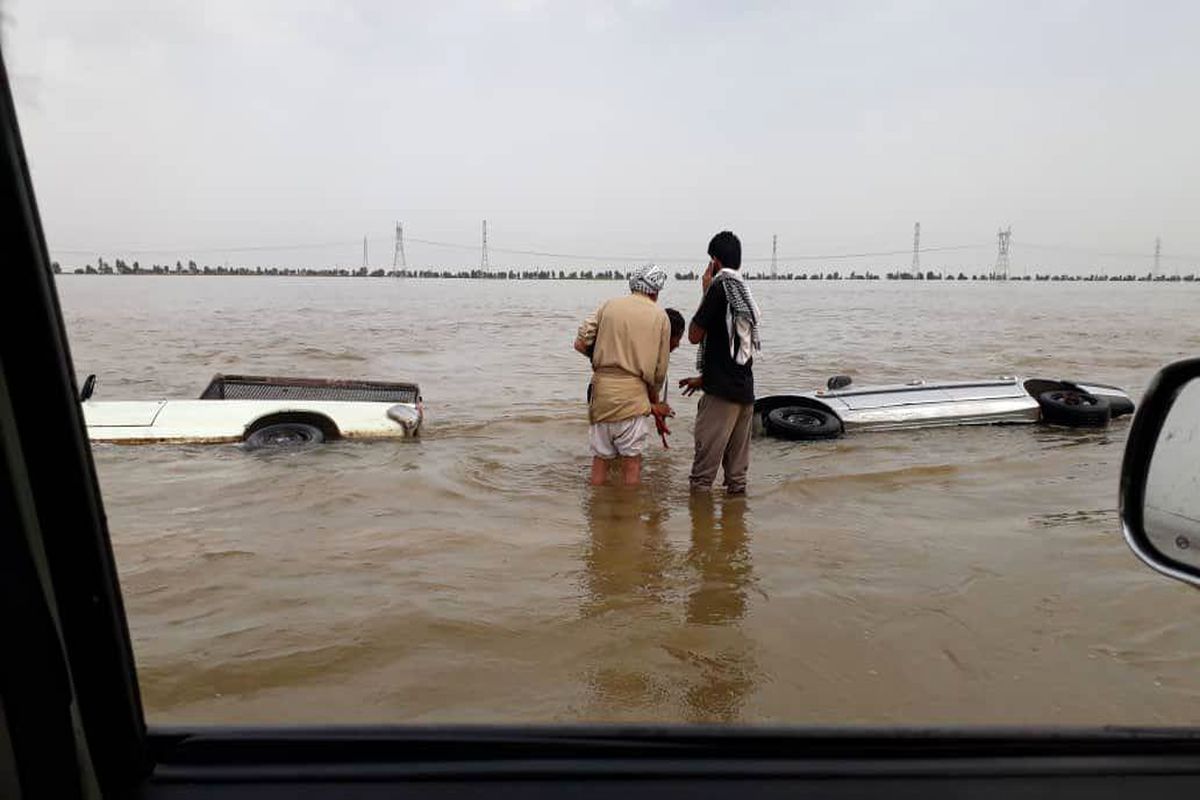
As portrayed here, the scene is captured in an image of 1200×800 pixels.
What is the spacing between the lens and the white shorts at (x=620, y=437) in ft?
21.7

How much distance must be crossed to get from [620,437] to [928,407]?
223 inches

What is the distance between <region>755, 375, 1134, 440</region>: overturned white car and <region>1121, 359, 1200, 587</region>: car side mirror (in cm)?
853

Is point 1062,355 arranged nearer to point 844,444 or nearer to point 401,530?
point 844,444

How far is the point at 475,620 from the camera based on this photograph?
4.56m

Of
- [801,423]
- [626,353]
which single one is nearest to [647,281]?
[626,353]

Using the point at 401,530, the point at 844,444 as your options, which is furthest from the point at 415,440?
the point at 844,444

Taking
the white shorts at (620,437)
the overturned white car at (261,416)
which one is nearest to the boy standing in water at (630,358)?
the white shorts at (620,437)

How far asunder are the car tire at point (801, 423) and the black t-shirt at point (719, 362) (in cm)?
381

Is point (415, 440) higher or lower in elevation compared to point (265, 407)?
lower

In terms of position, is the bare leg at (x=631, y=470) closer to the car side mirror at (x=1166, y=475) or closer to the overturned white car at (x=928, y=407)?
the overturned white car at (x=928, y=407)

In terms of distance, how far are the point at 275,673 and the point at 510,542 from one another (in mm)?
2434

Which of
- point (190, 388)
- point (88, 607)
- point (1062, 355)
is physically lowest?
point (1062, 355)

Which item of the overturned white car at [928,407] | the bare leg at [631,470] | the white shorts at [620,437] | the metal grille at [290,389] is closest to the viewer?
the white shorts at [620,437]

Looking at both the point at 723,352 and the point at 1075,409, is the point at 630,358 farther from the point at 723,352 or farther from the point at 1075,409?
the point at 1075,409
